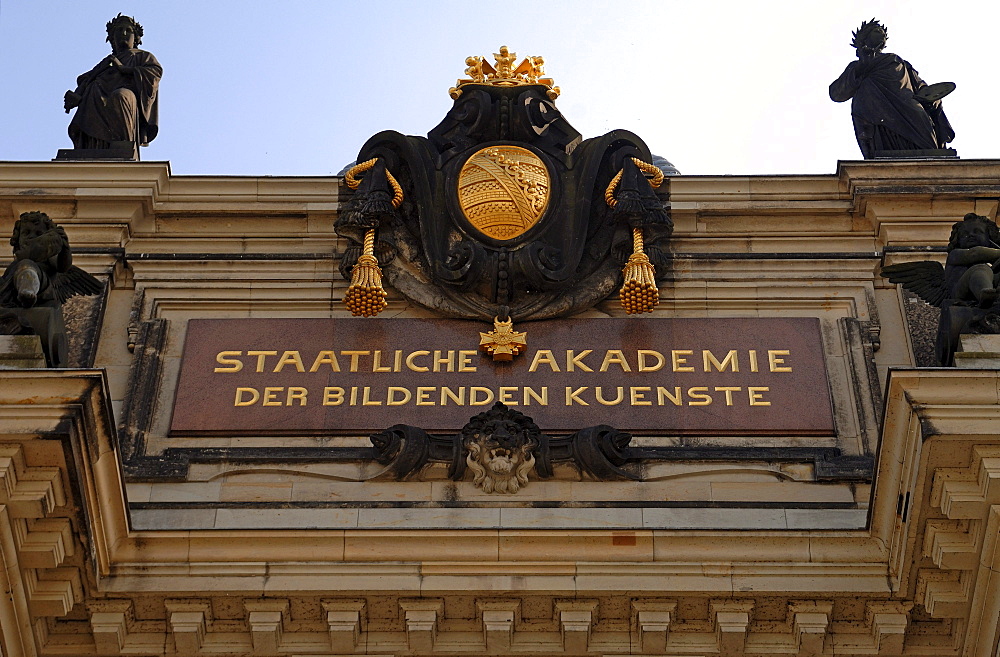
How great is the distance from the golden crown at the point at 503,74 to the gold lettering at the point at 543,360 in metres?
3.01

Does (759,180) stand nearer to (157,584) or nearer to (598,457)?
(598,457)

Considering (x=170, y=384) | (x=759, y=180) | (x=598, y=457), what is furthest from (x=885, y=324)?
(x=170, y=384)

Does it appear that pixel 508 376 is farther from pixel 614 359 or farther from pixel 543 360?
pixel 614 359

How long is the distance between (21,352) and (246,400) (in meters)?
2.41

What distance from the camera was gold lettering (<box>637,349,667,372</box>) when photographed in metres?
18.4

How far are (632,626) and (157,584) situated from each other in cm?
360

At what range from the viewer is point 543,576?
16.1m

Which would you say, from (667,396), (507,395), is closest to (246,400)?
(507,395)

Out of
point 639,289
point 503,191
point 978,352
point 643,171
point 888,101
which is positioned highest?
point 888,101

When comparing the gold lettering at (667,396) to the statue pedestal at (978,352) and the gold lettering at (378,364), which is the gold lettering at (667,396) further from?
the statue pedestal at (978,352)

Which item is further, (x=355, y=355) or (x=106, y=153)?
(x=106, y=153)

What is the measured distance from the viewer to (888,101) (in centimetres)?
2117

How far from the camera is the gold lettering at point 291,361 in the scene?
18453 millimetres

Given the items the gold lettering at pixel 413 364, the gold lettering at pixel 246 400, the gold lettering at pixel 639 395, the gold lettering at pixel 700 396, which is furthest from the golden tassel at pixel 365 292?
the gold lettering at pixel 700 396
